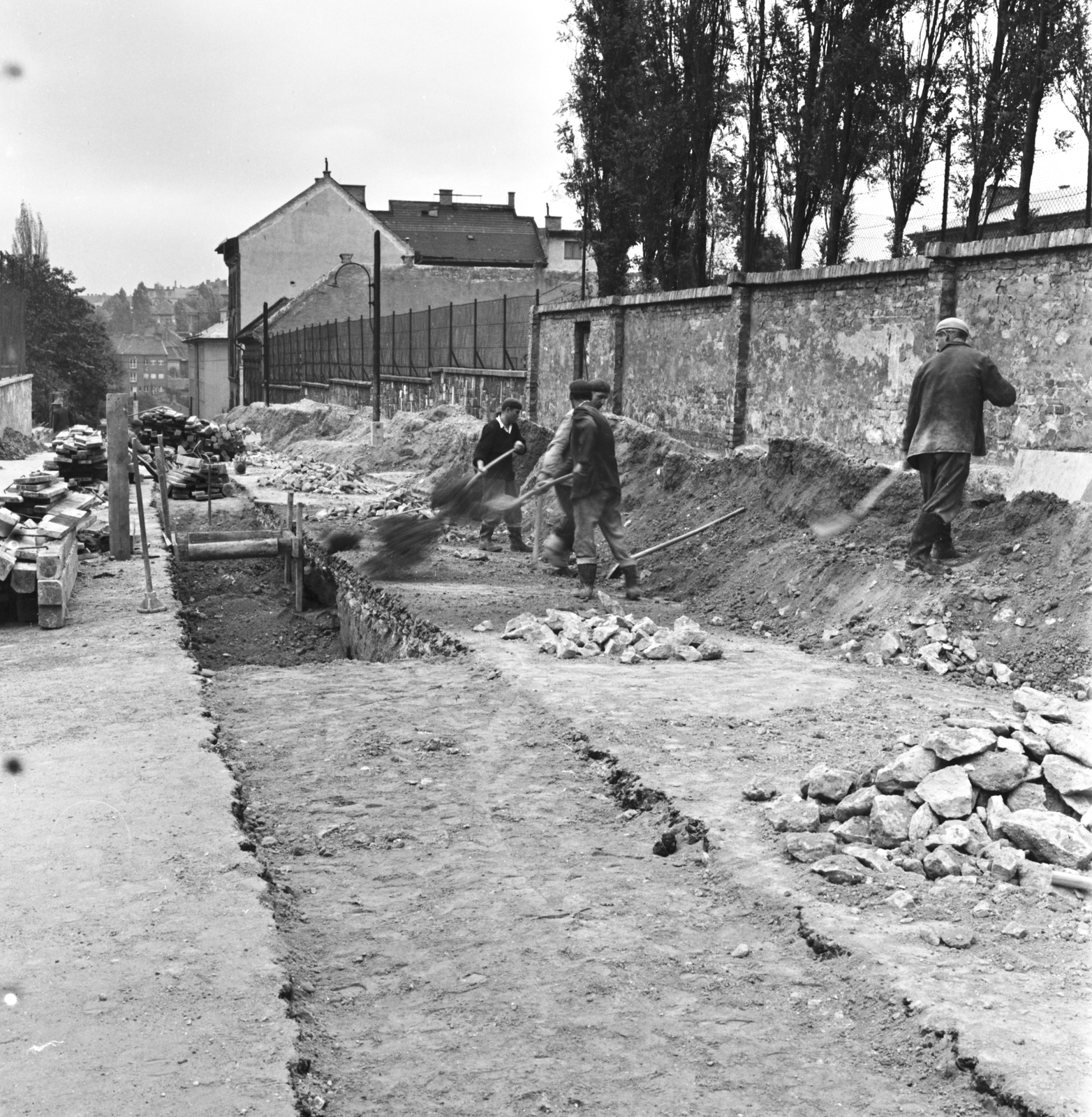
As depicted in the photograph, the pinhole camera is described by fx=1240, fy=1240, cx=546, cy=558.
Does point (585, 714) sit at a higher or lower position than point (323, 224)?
lower

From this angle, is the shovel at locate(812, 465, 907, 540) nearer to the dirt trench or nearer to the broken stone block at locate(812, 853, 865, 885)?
the dirt trench

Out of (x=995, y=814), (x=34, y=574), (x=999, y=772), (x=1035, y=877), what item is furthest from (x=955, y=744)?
(x=34, y=574)

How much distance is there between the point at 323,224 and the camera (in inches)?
2158

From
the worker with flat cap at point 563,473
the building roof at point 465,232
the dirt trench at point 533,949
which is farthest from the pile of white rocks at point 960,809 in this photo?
the building roof at point 465,232

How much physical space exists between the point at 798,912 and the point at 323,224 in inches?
2125

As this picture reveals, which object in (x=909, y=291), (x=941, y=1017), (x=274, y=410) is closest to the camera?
(x=941, y=1017)

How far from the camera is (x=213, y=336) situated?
231 ft

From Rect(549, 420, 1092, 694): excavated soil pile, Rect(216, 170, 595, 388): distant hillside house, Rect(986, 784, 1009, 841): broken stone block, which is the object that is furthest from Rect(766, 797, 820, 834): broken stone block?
Rect(216, 170, 595, 388): distant hillside house

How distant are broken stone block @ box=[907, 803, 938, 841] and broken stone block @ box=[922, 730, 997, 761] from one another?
271 millimetres

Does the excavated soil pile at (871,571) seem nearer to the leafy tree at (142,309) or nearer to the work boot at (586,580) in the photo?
the work boot at (586,580)

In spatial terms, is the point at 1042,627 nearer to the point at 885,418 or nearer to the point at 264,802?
the point at 885,418

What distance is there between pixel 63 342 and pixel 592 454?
185ft

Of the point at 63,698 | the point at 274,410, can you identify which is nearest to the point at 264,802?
the point at 63,698

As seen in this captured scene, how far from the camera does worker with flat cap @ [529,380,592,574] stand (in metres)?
11.1
